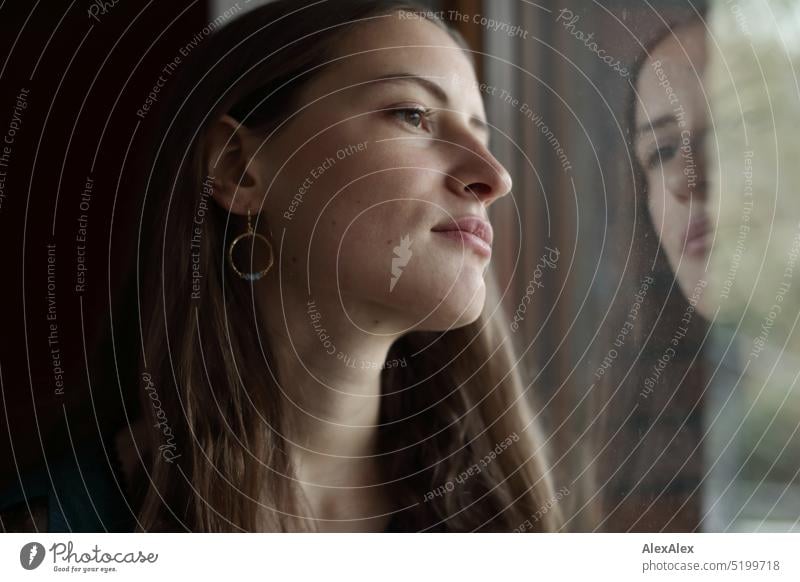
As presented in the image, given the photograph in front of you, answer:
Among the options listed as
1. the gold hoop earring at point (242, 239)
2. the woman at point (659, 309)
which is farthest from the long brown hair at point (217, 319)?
the woman at point (659, 309)

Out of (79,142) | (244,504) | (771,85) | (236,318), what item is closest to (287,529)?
(244,504)

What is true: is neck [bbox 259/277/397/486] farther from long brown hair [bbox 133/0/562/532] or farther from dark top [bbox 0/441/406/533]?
dark top [bbox 0/441/406/533]

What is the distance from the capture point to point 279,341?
59 centimetres

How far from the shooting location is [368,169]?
0.58m

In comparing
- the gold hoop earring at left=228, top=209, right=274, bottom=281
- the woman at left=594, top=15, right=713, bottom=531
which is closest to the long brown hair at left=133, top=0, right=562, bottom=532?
the gold hoop earring at left=228, top=209, right=274, bottom=281

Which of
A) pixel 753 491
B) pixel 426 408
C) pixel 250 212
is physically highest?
pixel 250 212

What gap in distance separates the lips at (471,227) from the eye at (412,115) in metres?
0.07

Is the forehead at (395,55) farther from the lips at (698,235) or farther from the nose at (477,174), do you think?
the lips at (698,235)

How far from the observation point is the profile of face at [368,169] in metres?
0.58

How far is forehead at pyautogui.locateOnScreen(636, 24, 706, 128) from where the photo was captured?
62 cm

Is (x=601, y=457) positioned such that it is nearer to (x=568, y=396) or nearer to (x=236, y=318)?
(x=568, y=396)

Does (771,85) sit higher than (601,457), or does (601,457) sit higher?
(771,85)

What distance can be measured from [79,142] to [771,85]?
1.57ft

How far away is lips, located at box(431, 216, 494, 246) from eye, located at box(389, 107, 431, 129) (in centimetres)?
7
